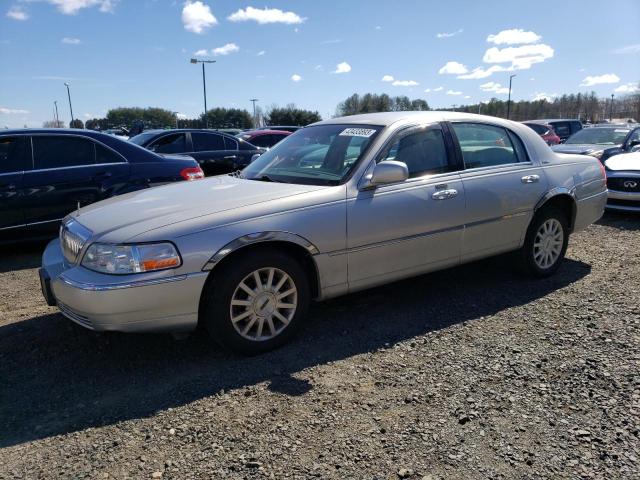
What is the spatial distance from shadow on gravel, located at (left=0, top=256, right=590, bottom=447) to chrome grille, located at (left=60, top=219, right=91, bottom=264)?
0.68 meters

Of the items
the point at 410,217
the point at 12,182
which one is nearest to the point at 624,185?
the point at 410,217

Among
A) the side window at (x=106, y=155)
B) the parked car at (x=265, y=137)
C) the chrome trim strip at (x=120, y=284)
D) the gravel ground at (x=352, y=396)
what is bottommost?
the gravel ground at (x=352, y=396)

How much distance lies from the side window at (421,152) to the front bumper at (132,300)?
6.01 feet

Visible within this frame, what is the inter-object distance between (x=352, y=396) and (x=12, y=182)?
4.81 m

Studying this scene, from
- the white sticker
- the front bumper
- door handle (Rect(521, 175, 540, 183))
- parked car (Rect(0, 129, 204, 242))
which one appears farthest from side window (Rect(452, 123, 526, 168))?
parked car (Rect(0, 129, 204, 242))

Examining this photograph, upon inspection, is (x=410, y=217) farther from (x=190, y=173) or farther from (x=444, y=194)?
(x=190, y=173)

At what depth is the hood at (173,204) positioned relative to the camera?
329 centimetres

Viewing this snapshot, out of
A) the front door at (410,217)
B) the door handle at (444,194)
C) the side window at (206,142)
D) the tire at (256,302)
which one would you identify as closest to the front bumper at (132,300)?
the tire at (256,302)

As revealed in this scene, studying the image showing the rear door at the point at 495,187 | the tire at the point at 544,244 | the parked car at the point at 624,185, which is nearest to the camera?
the rear door at the point at 495,187

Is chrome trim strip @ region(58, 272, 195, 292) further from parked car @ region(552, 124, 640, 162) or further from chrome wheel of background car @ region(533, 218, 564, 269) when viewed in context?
parked car @ region(552, 124, 640, 162)

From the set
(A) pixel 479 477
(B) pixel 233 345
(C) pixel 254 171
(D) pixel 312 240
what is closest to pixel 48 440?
(B) pixel 233 345

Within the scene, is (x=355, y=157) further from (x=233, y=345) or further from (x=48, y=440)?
(x=48, y=440)

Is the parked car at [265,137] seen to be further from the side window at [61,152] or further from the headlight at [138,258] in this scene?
the headlight at [138,258]

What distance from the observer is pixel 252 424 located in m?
2.76
